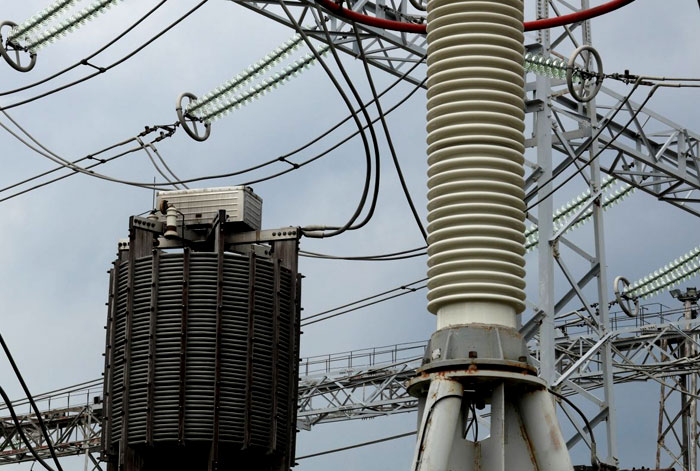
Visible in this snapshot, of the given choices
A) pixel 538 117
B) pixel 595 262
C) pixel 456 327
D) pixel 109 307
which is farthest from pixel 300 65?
pixel 456 327

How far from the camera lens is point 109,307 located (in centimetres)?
817

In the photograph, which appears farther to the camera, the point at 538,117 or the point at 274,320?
the point at 538,117

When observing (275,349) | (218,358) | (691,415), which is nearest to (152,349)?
(218,358)

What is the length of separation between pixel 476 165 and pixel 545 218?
1143 cm

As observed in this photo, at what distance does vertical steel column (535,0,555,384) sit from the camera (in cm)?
1593

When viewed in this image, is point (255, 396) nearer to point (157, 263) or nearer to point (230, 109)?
point (157, 263)

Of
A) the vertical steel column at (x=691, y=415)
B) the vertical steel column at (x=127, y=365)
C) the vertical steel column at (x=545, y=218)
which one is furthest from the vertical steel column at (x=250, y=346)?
the vertical steel column at (x=691, y=415)

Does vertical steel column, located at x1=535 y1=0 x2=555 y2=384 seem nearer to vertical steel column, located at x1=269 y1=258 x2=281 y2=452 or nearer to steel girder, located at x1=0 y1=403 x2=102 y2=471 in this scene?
vertical steel column, located at x1=269 y1=258 x2=281 y2=452

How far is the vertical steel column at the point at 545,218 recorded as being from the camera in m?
15.9

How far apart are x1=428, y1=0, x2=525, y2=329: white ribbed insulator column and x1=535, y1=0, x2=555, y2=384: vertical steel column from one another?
10164mm

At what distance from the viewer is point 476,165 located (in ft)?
18.3

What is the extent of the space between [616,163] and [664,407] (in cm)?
1368

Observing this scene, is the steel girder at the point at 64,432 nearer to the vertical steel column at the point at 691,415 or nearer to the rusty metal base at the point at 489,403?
the vertical steel column at the point at 691,415

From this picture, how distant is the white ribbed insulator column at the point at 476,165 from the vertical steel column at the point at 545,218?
33.3 feet
